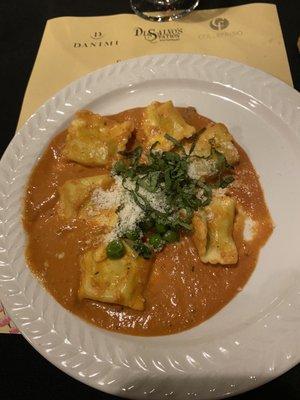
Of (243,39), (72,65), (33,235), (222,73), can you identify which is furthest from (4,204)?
(243,39)

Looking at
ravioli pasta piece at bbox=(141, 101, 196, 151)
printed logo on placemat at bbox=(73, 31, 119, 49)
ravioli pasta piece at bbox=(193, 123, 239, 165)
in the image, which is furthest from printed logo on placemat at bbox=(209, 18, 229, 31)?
ravioli pasta piece at bbox=(193, 123, 239, 165)

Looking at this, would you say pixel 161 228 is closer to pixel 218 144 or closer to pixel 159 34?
pixel 218 144

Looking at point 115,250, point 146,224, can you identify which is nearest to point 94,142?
point 146,224

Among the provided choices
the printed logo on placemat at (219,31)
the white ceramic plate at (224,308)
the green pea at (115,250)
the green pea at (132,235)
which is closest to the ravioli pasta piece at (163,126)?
the white ceramic plate at (224,308)

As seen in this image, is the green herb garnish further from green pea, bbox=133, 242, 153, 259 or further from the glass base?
the glass base

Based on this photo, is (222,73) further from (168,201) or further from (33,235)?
(33,235)

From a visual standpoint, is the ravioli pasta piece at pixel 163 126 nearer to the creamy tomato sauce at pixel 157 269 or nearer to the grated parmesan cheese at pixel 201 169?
the grated parmesan cheese at pixel 201 169
